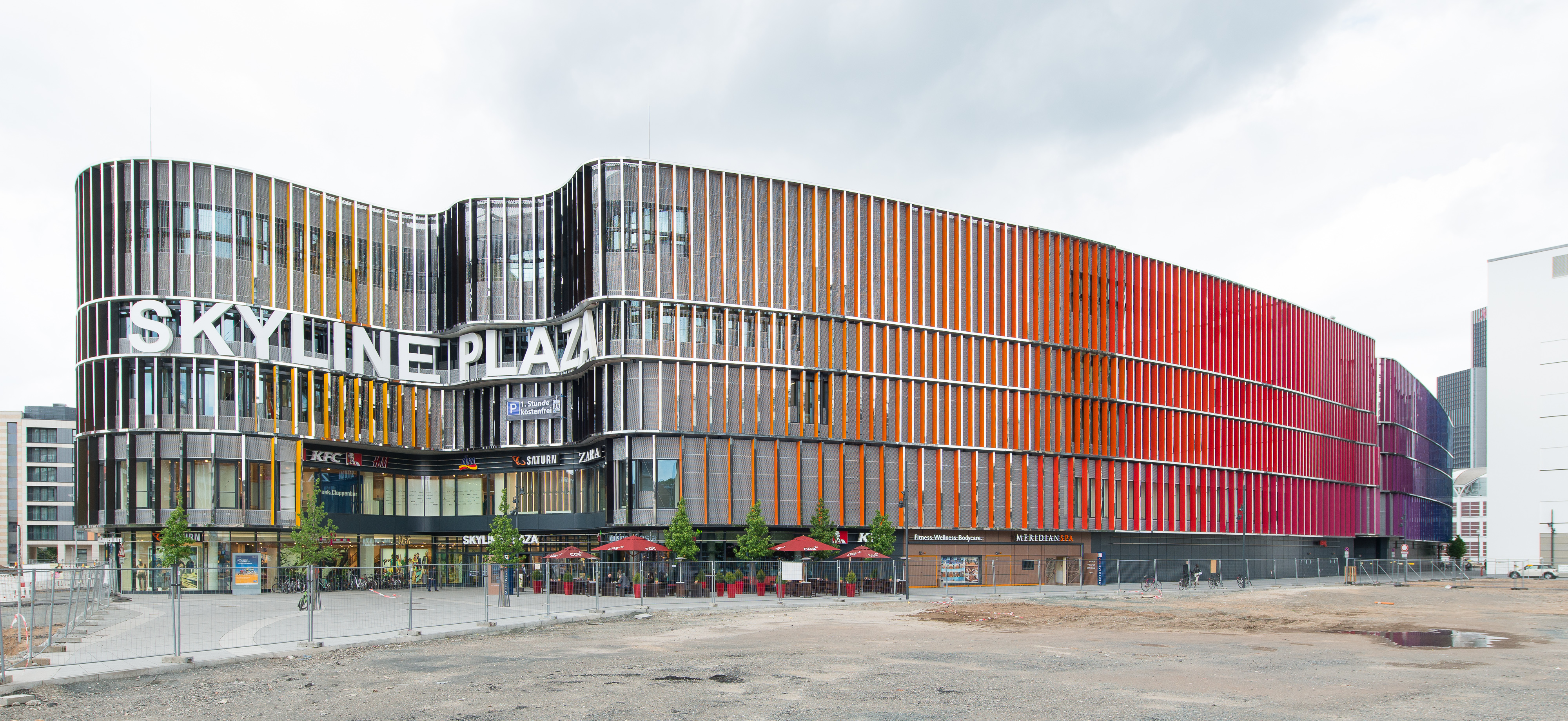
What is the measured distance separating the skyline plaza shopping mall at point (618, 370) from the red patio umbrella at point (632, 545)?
6880mm

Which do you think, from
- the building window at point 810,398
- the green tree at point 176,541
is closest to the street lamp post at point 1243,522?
the building window at point 810,398

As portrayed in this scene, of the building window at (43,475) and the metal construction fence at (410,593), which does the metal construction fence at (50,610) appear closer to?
the metal construction fence at (410,593)

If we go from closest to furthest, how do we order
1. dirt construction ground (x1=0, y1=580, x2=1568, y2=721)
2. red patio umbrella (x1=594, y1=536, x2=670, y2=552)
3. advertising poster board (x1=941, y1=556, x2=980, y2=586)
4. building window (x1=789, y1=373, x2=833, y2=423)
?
dirt construction ground (x1=0, y1=580, x2=1568, y2=721) < red patio umbrella (x1=594, y1=536, x2=670, y2=552) < building window (x1=789, y1=373, x2=833, y2=423) < advertising poster board (x1=941, y1=556, x2=980, y2=586)

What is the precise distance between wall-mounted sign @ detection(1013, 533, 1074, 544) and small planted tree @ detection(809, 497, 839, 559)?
1605 centimetres

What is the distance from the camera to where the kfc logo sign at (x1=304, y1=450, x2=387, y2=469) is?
67.3m

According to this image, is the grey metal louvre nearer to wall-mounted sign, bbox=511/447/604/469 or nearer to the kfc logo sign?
the kfc logo sign

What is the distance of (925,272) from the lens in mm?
71812

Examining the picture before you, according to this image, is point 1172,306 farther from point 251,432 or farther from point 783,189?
point 251,432

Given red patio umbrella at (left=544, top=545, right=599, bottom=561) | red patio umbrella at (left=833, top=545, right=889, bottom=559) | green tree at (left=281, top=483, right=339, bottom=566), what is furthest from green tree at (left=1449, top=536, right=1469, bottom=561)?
green tree at (left=281, top=483, right=339, bottom=566)

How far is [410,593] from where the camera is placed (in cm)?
2855

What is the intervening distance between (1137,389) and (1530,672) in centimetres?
6221

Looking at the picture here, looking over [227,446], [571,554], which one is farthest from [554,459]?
[227,446]

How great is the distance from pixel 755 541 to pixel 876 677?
39933 millimetres

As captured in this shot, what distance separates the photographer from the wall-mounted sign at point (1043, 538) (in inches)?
2948
